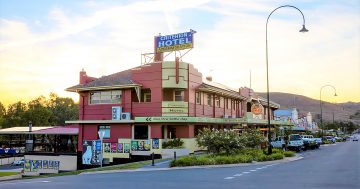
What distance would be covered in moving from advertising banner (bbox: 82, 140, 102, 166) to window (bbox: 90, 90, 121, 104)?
432cm

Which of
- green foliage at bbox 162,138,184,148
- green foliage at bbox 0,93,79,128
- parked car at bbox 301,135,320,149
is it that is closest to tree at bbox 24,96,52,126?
green foliage at bbox 0,93,79,128

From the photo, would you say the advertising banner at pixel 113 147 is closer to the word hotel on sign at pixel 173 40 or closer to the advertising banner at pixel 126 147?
the advertising banner at pixel 126 147

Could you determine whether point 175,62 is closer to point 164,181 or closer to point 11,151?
point 164,181

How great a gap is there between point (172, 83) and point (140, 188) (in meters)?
23.4

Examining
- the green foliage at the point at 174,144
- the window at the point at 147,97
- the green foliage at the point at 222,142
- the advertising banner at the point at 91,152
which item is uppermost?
the window at the point at 147,97

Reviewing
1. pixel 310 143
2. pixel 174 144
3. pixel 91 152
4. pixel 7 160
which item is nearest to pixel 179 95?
pixel 174 144

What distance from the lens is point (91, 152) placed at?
39812 mm

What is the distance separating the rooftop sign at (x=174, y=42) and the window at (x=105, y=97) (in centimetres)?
661

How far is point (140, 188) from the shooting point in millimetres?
15180

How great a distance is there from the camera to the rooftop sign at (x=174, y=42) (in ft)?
133

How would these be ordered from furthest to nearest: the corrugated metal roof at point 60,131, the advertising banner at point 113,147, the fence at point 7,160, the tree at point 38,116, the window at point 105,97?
the tree at point 38,116 → the fence at point 7,160 → the corrugated metal roof at point 60,131 → the window at point 105,97 → the advertising banner at point 113,147

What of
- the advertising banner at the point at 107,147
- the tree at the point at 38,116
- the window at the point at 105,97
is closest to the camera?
the advertising banner at the point at 107,147

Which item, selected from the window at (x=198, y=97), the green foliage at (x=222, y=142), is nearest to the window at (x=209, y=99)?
the window at (x=198, y=97)

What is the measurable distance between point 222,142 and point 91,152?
16136 millimetres
